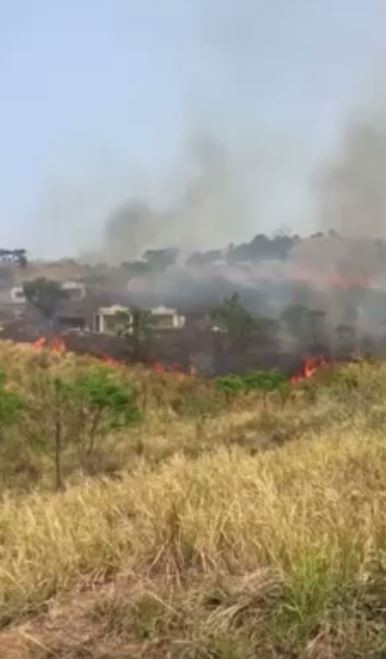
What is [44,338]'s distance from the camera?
4353 centimetres

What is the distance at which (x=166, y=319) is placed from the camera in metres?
44.6

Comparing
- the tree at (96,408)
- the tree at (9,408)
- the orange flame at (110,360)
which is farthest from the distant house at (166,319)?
the tree at (9,408)

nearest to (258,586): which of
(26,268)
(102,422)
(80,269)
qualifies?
(102,422)

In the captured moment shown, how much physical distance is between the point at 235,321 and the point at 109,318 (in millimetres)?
6766

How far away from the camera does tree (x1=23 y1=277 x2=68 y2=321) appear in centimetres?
4775

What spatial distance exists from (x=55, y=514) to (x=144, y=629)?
2.43 metres

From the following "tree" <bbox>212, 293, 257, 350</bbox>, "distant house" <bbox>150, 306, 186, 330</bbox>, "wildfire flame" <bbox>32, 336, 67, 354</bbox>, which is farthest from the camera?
"distant house" <bbox>150, 306, 186, 330</bbox>

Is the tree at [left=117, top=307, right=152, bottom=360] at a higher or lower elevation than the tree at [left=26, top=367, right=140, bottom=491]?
higher

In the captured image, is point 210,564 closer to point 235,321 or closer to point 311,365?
point 311,365

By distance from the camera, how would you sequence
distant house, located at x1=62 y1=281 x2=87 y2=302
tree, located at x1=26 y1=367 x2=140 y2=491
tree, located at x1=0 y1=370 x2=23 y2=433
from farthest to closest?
distant house, located at x1=62 y1=281 x2=87 y2=302 < tree, located at x1=26 y1=367 x2=140 y2=491 < tree, located at x1=0 y1=370 x2=23 y2=433

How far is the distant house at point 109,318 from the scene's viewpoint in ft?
143

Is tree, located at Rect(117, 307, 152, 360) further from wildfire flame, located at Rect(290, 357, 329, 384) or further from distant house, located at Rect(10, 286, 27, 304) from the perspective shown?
distant house, located at Rect(10, 286, 27, 304)

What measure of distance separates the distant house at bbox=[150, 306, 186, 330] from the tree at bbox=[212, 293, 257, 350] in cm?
179

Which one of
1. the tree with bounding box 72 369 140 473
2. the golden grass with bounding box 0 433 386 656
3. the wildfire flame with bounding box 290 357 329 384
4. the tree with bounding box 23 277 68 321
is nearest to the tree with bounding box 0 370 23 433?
the tree with bounding box 72 369 140 473
